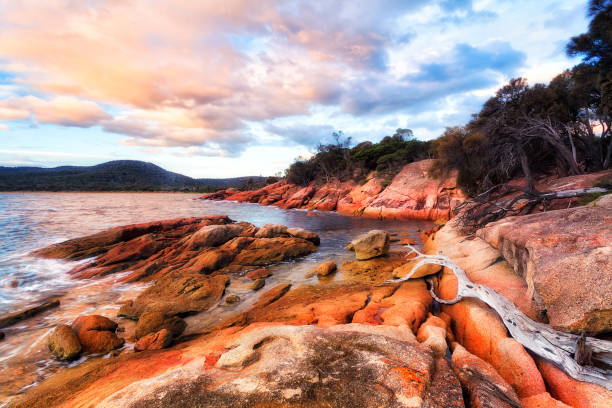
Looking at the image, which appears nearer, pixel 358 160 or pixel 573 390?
pixel 573 390

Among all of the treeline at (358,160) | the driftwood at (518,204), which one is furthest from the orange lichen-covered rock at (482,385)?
the treeline at (358,160)

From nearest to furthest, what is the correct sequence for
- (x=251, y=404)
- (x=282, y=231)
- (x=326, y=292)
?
(x=251, y=404) < (x=326, y=292) < (x=282, y=231)

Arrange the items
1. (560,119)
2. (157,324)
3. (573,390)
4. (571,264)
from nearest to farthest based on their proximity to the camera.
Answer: (573,390) < (571,264) < (157,324) < (560,119)

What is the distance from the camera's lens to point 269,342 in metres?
3.83

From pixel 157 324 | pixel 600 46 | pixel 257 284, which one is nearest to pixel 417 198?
pixel 600 46

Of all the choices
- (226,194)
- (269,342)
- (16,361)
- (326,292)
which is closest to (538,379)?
(269,342)

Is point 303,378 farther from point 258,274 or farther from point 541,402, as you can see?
point 258,274

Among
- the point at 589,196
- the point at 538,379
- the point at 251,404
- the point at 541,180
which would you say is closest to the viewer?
the point at 251,404

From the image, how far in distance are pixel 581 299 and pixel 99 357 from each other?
30.1ft

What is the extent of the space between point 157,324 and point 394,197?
24841mm

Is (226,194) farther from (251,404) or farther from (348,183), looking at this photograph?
(251,404)

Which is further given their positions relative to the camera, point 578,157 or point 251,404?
point 578,157

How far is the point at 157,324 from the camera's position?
5809 millimetres

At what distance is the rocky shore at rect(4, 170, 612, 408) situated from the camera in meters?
2.68
